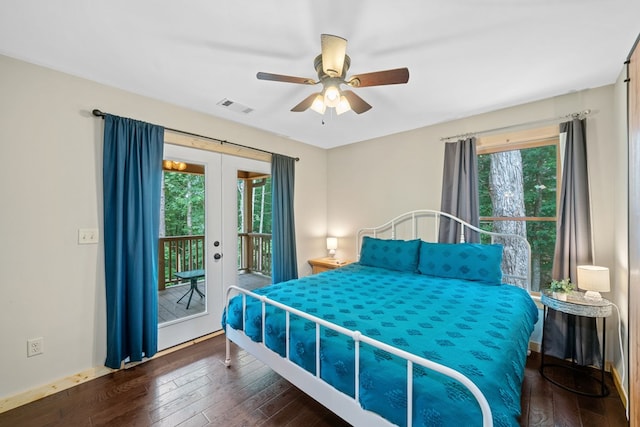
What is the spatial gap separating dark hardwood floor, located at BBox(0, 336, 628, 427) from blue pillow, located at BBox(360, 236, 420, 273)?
1.36 metres

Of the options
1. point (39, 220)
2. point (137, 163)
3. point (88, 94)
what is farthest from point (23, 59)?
point (39, 220)

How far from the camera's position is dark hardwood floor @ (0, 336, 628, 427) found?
1758 millimetres

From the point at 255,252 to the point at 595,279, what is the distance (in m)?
3.36

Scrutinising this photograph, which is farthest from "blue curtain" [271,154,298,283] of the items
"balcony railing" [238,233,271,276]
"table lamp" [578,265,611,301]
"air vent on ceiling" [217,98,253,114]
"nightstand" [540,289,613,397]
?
"table lamp" [578,265,611,301]

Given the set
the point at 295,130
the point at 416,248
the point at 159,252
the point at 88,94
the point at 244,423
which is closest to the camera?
the point at 244,423

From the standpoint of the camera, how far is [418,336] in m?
1.50

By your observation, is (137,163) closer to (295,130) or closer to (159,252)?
(159,252)

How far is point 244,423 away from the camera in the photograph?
68.2 inches

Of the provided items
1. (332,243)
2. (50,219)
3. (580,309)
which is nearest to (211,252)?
(50,219)

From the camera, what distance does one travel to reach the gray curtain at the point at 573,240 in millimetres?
2299

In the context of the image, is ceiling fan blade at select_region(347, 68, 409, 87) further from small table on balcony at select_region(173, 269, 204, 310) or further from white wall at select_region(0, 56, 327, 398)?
small table on balcony at select_region(173, 269, 204, 310)

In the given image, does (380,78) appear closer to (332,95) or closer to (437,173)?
(332,95)

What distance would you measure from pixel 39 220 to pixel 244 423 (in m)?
2.10

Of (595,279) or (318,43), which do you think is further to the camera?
(595,279)
